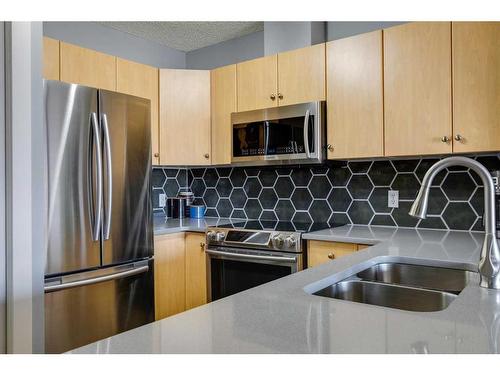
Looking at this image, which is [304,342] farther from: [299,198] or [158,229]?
[299,198]

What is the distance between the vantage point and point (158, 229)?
9.00 feet

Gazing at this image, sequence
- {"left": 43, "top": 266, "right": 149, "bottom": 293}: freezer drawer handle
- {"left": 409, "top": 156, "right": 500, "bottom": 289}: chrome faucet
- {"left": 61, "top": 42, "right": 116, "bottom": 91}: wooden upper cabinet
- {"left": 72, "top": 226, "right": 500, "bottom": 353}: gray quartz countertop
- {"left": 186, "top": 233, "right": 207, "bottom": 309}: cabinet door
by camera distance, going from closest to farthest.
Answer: {"left": 72, "top": 226, "right": 500, "bottom": 353}: gray quartz countertop, {"left": 409, "top": 156, "right": 500, "bottom": 289}: chrome faucet, {"left": 43, "top": 266, "right": 149, "bottom": 293}: freezer drawer handle, {"left": 61, "top": 42, "right": 116, "bottom": 91}: wooden upper cabinet, {"left": 186, "top": 233, "right": 207, "bottom": 309}: cabinet door

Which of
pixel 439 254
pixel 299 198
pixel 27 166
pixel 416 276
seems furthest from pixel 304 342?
pixel 299 198

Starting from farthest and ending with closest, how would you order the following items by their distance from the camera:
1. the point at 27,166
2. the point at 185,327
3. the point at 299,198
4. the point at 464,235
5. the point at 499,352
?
the point at 299,198
the point at 464,235
the point at 27,166
the point at 185,327
the point at 499,352

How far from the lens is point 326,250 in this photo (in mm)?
2318

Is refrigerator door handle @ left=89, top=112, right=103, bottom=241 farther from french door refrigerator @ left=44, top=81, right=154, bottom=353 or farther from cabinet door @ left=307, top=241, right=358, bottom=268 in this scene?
cabinet door @ left=307, top=241, right=358, bottom=268

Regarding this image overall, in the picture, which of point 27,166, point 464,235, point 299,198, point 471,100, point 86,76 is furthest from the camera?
point 299,198

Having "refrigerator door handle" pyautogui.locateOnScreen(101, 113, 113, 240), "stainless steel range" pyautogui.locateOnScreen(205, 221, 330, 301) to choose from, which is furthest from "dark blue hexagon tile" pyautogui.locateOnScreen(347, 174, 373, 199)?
"refrigerator door handle" pyautogui.locateOnScreen(101, 113, 113, 240)

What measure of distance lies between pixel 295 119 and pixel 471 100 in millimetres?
1049

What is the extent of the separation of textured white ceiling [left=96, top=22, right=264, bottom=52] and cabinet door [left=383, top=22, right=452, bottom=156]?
1.34 meters

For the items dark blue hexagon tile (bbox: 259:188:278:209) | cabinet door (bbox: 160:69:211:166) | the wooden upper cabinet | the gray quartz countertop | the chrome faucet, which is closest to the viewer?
the gray quartz countertop

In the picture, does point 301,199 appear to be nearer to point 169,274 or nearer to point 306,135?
point 306,135

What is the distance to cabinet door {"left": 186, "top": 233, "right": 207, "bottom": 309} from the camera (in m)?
2.83

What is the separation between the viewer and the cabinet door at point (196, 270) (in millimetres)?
2834
